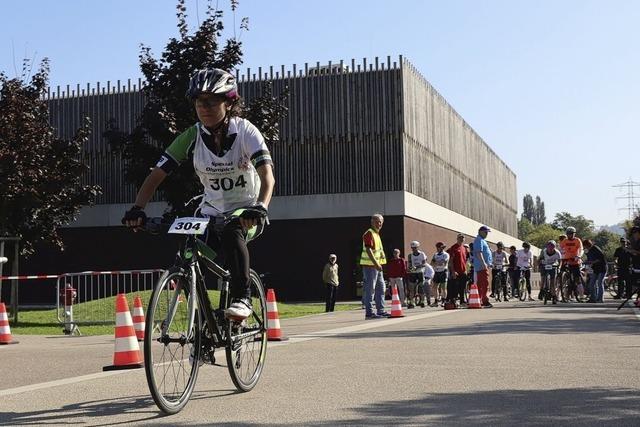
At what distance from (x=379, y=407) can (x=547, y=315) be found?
39.6 feet

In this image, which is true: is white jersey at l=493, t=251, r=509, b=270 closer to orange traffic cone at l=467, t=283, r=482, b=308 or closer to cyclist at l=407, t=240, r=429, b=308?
cyclist at l=407, t=240, r=429, b=308

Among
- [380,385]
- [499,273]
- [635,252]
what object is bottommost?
[380,385]

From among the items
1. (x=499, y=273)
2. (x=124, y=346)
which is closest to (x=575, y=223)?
(x=499, y=273)

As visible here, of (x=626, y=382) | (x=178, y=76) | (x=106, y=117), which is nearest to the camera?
(x=626, y=382)

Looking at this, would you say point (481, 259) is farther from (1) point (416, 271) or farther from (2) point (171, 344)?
(2) point (171, 344)

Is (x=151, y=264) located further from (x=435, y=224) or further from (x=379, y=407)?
(x=379, y=407)

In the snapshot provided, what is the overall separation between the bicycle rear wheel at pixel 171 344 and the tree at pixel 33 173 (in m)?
19.0

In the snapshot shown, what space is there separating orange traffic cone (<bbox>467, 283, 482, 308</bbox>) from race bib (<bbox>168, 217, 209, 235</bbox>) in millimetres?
16469

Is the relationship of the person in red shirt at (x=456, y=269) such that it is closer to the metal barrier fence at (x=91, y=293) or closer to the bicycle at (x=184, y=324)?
the metal barrier fence at (x=91, y=293)

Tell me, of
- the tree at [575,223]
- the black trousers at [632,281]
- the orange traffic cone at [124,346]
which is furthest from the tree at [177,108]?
the tree at [575,223]

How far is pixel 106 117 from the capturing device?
1714 inches

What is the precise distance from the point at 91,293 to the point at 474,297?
8901mm

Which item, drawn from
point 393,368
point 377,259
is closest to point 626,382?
point 393,368

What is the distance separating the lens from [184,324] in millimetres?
5910
